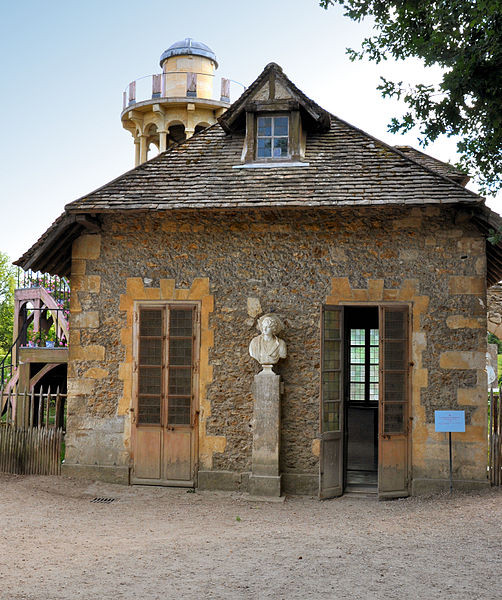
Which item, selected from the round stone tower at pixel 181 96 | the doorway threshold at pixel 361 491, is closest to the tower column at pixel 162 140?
the round stone tower at pixel 181 96

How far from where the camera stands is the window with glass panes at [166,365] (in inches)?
330

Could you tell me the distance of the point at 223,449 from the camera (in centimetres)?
821

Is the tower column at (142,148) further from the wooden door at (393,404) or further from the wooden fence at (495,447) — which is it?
the wooden fence at (495,447)

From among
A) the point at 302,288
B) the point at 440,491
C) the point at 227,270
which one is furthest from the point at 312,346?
the point at 440,491

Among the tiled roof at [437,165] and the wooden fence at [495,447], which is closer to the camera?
the wooden fence at [495,447]

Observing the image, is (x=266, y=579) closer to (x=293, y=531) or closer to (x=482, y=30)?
(x=293, y=531)

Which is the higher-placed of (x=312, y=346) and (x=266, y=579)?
(x=312, y=346)

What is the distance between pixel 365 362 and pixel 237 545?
7698 millimetres

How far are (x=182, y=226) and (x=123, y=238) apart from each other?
35.5 inches

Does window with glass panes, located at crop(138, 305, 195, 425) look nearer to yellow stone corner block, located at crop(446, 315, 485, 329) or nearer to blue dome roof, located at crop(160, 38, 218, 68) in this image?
yellow stone corner block, located at crop(446, 315, 485, 329)

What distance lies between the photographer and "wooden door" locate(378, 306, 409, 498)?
788cm

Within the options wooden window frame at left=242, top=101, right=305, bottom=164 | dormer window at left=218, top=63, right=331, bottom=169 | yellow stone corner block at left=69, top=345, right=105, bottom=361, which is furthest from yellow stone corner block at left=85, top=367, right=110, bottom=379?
wooden window frame at left=242, top=101, right=305, bottom=164

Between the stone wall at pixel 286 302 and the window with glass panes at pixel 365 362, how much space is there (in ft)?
16.0

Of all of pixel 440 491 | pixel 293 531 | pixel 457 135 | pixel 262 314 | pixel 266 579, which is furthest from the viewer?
pixel 262 314
